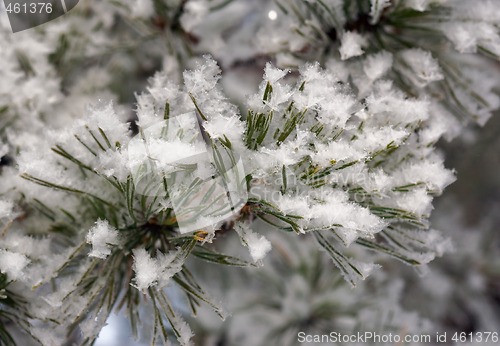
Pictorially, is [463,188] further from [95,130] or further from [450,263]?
[95,130]

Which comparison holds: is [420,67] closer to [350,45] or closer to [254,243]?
[350,45]

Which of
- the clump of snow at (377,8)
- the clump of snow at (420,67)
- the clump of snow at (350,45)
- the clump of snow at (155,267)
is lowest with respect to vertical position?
the clump of snow at (155,267)

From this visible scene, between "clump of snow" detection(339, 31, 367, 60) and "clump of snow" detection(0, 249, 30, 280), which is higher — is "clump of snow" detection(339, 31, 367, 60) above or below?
above

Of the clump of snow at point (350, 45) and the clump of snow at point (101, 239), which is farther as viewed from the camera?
the clump of snow at point (350, 45)

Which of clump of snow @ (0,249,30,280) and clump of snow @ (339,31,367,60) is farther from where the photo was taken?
clump of snow @ (339,31,367,60)

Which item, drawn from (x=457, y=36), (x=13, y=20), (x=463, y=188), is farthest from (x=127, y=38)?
(x=463, y=188)

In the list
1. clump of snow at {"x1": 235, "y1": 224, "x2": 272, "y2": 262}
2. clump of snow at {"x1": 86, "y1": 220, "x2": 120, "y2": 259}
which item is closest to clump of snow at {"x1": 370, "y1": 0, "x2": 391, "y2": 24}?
clump of snow at {"x1": 235, "y1": 224, "x2": 272, "y2": 262}

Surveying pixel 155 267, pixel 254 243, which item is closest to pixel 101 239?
pixel 155 267

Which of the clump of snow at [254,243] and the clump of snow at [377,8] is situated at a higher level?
the clump of snow at [377,8]

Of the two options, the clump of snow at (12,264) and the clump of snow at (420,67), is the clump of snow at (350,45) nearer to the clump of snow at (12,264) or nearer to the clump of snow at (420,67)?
the clump of snow at (420,67)

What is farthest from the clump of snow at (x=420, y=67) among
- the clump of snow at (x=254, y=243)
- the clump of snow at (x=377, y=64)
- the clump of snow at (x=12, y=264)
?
the clump of snow at (x=12, y=264)

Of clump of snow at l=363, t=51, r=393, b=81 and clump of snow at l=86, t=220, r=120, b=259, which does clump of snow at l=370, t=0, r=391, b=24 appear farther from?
clump of snow at l=86, t=220, r=120, b=259
